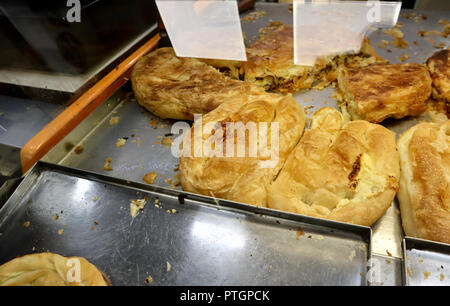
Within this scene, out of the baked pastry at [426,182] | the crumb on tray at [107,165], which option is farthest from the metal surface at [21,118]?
the baked pastry at [426,182]

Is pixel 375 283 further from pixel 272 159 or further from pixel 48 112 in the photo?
pixel 48 112

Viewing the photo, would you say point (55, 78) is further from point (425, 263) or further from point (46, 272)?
point (425, 263)

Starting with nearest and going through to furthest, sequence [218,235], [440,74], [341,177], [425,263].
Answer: [425,263]
[218,235]
[341,177]
[440,74]

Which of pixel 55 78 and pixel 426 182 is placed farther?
pixel 55 78

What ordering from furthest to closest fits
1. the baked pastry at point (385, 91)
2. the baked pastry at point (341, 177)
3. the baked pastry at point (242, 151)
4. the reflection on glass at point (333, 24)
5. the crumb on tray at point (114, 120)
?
1. the reflection on glass at point (333, 24)
2. the crumb on tray at point (114, 120)
3. the baked pastry at point (385, 91)
4. the baked pastry at point (242, 151)
5. the baked pastry at point (341, 177)

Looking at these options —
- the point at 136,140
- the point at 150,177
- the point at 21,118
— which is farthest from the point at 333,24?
the point at 21,118

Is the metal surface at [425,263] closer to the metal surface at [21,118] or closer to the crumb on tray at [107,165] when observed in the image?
the crumb on tray at [107,165]
